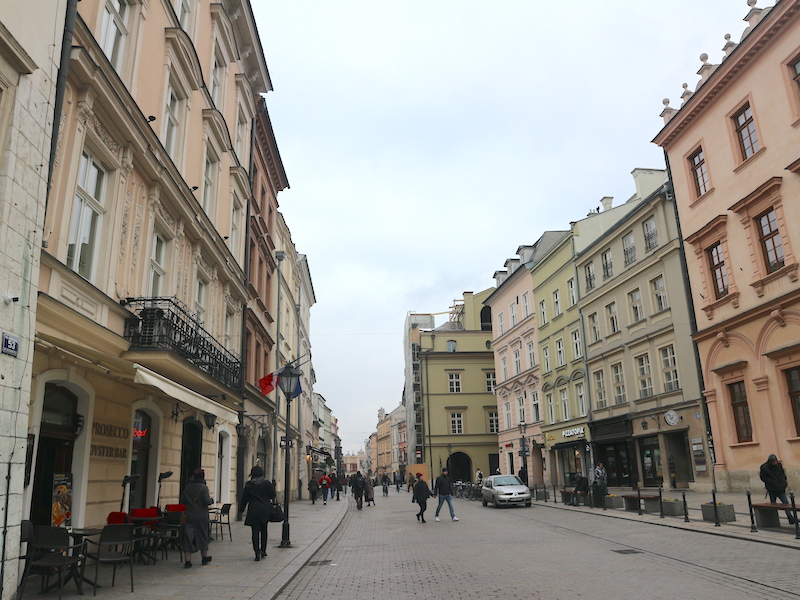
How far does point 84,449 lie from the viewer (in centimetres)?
1045

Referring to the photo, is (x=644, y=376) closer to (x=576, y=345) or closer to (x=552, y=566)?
(x=576, y=345)

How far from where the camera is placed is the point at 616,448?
32312mm

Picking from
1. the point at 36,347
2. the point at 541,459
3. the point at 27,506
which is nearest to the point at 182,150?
the point at 36,347

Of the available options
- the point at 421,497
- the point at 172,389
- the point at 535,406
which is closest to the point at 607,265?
the point at 535,406

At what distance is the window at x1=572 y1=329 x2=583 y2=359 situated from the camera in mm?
36406

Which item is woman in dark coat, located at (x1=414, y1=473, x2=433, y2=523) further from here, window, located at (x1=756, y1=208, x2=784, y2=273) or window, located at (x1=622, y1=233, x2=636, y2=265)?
window, located at (x1=622, y1=233, x2=636, y2=265)

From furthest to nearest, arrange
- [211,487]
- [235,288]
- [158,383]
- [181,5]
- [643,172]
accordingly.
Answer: [643,172] → [235,288] → [211,487] → [181,5] → [158,383]

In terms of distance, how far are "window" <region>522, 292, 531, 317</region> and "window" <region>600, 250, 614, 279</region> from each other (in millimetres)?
11155

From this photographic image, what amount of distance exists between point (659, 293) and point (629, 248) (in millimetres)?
3501

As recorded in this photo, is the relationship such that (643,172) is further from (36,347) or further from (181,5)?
(36,347)

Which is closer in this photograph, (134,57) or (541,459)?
(134,57)

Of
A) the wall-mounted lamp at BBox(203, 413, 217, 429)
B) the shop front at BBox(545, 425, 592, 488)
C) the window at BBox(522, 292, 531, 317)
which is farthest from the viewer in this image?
the window at BBox(522, 292, 531, 317)

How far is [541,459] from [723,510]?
97.4 ft

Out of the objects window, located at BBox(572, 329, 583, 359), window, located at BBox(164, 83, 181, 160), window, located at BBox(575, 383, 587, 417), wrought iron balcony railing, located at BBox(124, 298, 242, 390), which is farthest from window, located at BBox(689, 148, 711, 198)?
wrought iron balcony railing, located at BBox(124, 298, 242, 390)
